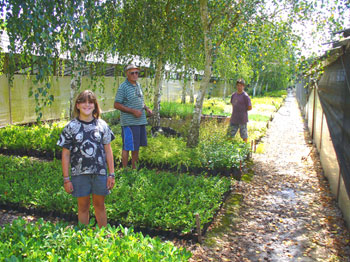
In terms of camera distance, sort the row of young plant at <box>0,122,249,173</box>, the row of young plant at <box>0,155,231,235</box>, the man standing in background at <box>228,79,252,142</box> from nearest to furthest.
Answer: the row of young plant at <box>0,155,231,235</box>, the row of young plant at <box>0,122,249,173</box>, the man standing in background at <box>228,79,252,142</box>

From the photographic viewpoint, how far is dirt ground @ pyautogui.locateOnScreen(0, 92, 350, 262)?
3.53 meters

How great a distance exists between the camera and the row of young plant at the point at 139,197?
3.82 meters

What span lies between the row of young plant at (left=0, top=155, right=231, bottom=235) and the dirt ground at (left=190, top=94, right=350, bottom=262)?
0.31m

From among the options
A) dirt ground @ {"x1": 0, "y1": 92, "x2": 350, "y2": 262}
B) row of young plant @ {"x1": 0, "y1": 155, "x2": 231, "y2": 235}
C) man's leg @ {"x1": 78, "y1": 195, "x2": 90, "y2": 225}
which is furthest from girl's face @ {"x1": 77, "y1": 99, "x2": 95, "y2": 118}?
dirt ground @ {"x1": 0, "y1": 92, "x2": 350, "y2": 262}

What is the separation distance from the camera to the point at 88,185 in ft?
10.5

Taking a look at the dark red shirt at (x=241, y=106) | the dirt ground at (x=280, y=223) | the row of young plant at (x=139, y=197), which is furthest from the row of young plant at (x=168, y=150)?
the row of young plant at (x=139, y=197)

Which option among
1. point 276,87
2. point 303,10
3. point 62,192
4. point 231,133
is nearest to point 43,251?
Result: point 62,192

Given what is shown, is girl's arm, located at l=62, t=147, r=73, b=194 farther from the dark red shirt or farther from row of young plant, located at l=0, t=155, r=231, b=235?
the dark red shirt

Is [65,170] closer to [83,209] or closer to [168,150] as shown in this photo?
[83,209]

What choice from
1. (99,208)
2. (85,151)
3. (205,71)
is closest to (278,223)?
(99,208)

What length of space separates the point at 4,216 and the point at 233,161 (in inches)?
147

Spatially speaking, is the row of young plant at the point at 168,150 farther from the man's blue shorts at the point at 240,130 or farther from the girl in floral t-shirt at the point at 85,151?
the girl in floral t-shirt at the point at 85,151

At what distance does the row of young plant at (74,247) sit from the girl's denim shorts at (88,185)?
1.29ft

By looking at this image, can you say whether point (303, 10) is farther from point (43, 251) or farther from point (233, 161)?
point (43, 251)
